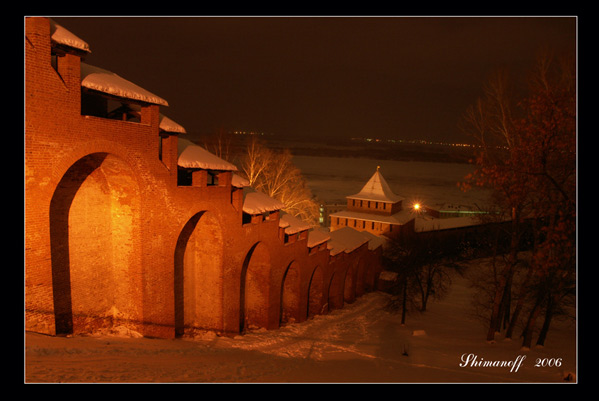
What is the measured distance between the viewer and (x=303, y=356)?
34.2 ft

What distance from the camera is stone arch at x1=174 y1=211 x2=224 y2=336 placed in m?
12.0

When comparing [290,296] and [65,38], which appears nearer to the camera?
[65,38]

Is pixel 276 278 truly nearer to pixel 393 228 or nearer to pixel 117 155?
pixel 117 155

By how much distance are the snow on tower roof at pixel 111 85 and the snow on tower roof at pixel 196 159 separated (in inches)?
66.2

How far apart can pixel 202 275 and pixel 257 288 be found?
303 cm

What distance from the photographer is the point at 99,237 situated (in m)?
9.77

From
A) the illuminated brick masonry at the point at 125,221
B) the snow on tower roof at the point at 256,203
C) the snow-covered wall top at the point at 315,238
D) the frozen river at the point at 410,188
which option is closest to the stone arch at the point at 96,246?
the illuminated brick masonry at the point at 125,221

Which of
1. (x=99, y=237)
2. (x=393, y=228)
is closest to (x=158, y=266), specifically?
(x=99, y=237)

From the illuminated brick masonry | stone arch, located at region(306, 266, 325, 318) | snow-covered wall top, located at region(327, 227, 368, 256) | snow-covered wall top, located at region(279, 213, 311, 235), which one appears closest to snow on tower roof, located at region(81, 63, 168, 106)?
the illuminated brick masonry

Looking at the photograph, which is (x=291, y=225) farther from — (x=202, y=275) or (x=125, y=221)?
(x=125, y=221)

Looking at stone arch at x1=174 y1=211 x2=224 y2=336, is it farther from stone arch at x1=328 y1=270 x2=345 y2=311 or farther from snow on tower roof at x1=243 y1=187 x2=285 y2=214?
stone arch at x1=328 y1=270 x2=345 y2=311

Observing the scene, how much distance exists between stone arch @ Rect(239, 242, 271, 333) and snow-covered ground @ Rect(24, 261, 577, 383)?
1.08m
